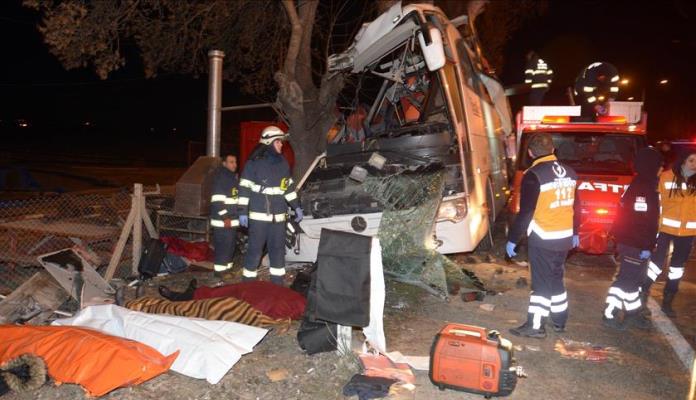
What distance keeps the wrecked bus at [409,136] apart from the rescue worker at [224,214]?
80 centimetres

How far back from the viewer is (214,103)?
31.4ft

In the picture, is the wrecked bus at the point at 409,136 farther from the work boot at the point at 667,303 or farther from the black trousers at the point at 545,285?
the work boot at the point at 667,303

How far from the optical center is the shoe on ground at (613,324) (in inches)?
219

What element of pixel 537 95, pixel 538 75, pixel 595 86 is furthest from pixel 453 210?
pixel 538 75

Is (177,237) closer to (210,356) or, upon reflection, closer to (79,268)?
(79,268)

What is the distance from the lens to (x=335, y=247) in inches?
177

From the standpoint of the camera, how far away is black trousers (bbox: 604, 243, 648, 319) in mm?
5570

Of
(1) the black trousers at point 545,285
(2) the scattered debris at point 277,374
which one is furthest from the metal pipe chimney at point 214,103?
(1) the black trousers at point 545,285

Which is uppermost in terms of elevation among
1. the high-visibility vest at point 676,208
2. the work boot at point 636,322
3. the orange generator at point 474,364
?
the high-visibility vest at point 676,208

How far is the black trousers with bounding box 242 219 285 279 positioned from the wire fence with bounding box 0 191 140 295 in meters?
1.97

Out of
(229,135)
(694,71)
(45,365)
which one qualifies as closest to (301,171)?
(45,365)

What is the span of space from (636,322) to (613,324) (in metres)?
0.27

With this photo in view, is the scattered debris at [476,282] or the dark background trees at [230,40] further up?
the dark background trees at [230,40]

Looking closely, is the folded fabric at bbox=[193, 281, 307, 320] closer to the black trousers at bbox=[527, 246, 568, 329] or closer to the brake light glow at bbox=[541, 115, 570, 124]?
the black trousers at bbox=[527, 246, 568, 329]
